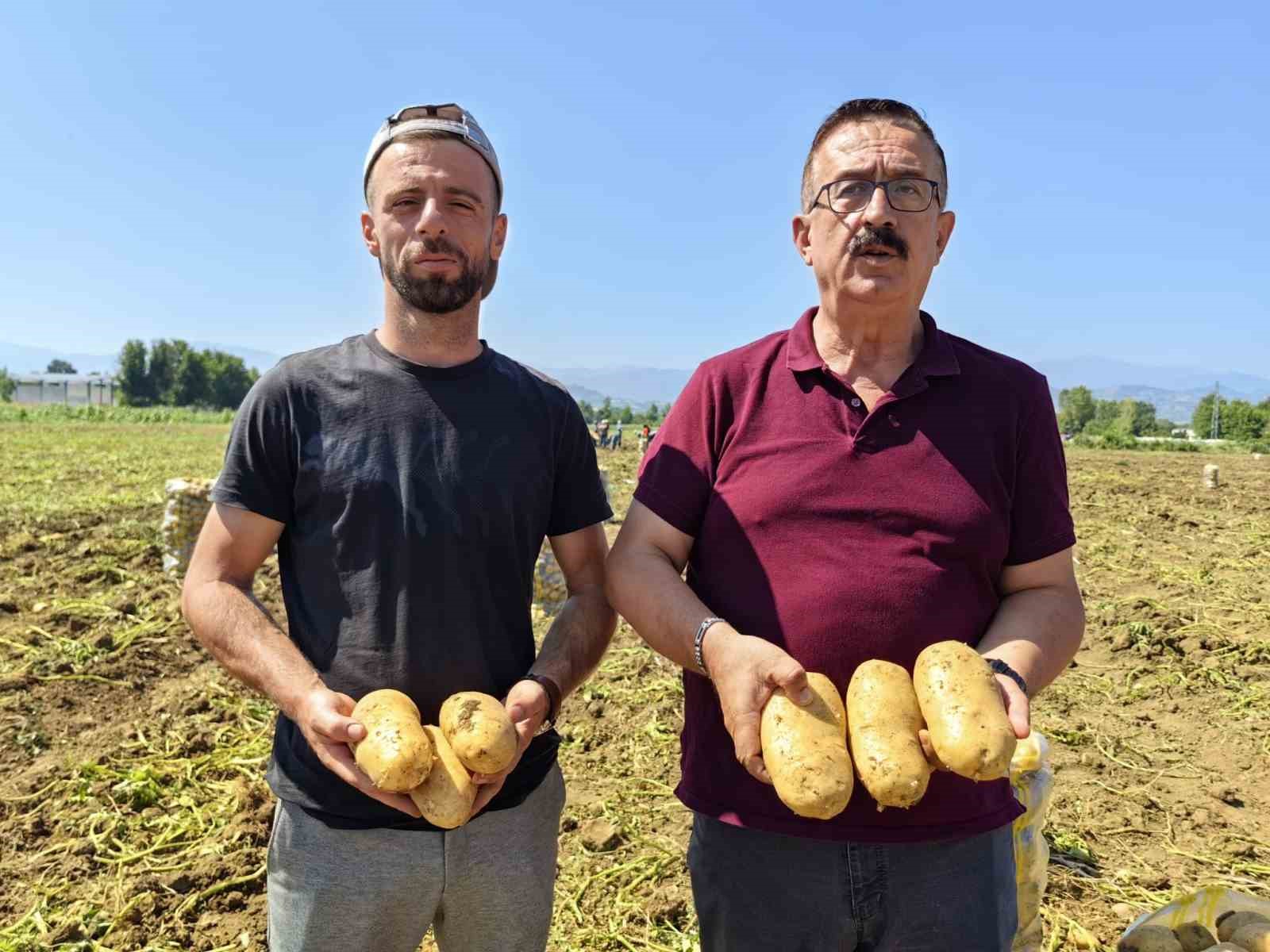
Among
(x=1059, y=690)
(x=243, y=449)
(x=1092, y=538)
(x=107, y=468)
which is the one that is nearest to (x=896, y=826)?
(x=243, y=449)

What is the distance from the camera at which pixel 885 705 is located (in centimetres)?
187

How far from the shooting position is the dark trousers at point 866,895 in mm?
2016

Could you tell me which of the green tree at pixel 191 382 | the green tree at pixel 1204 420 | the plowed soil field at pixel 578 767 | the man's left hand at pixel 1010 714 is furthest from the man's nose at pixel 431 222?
the green tree at pixel 191 382

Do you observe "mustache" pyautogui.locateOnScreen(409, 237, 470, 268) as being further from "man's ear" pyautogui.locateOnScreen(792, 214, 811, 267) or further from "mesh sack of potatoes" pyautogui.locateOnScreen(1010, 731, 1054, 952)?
"mesh sack of potatoes" pyautogui.locateOnScreen(1010, 731, 1054, 952)

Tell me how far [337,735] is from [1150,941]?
8.22 ft

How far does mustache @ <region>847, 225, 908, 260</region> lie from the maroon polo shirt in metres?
0.26

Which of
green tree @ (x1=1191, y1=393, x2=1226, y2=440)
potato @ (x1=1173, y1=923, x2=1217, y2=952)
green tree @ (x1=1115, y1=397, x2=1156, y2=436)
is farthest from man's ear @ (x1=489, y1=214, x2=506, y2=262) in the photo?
green tree @ (x1=1191, y1=393, x2=1226, y2=440)

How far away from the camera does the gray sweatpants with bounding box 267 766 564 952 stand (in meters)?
2.07

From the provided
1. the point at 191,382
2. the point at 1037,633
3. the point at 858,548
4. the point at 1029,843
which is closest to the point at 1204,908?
the point at 1029,843

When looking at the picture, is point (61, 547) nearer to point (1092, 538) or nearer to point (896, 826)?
point (896, 826)

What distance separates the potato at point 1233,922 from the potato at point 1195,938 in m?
0.04

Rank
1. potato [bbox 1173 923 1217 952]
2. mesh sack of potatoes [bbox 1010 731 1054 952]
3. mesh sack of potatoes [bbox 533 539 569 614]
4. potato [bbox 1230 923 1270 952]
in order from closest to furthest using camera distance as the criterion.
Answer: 1. potato [bbox 1230 923 1270 952]
2. potato [bbox 1173 923 1217 952]
3. mesh sack of potatoes [bbox 1010 731 1054 952]
4. mesh sack of potatoes [bbox 533 539 569 614]

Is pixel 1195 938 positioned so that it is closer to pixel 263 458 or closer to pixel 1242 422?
pixel 263 458

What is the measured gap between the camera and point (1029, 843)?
115 inches
